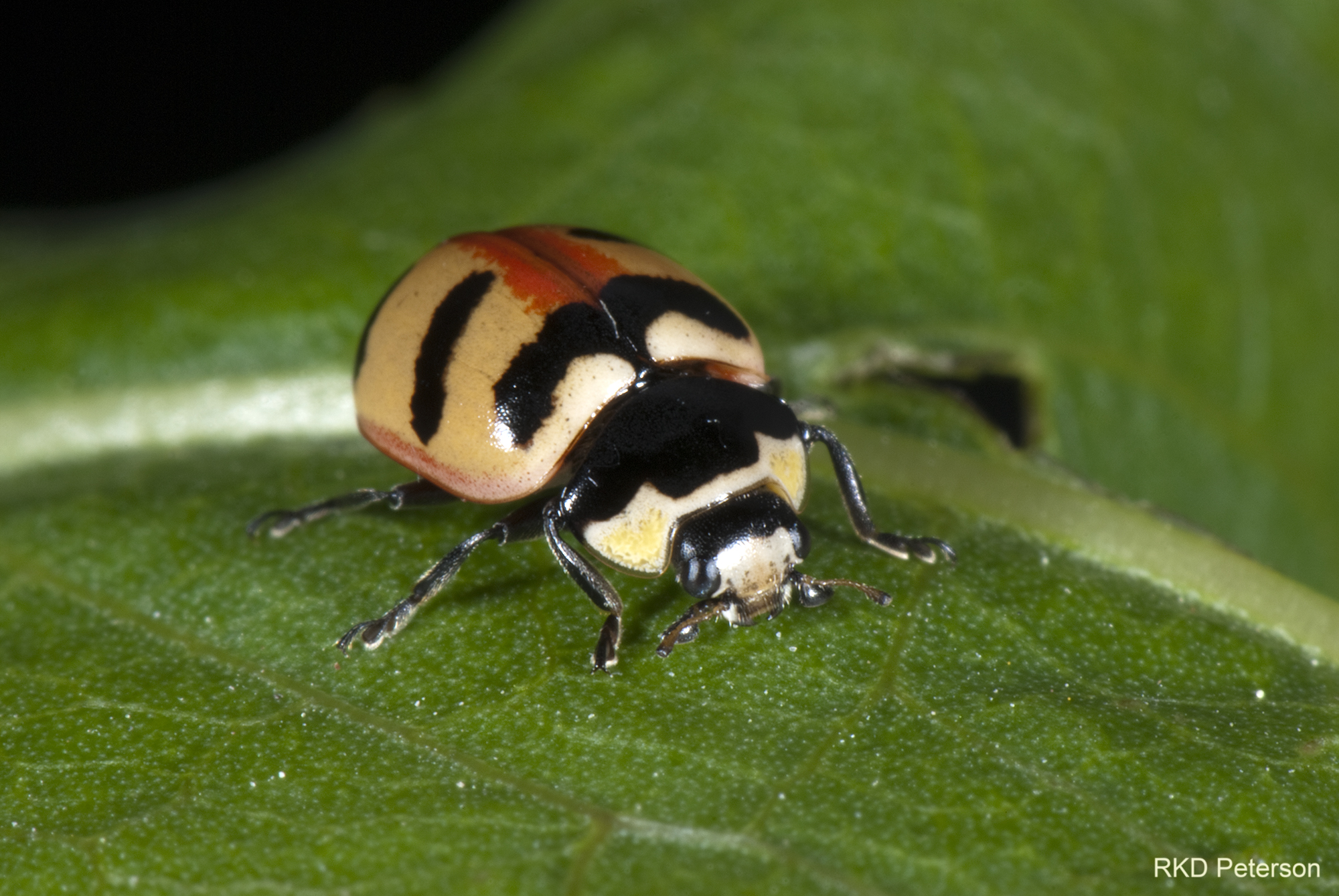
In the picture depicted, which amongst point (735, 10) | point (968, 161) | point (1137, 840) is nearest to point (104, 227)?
point (735, 10)

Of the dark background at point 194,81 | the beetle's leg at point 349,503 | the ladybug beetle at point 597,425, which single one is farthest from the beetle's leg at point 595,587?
the dark background at point 194,81

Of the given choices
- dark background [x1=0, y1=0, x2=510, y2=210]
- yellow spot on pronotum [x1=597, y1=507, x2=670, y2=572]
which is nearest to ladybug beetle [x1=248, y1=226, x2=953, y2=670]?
yellow spot on pronotum [x1=597, y1=507, x2=670, y2=572]

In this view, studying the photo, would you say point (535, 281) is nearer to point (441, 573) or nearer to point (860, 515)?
point (441, 573)

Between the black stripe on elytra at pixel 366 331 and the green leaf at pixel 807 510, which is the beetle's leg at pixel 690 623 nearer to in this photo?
the green leaf at pixel 807 510

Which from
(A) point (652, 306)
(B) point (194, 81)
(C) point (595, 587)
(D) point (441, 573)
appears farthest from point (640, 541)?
(B) point (194, 81)

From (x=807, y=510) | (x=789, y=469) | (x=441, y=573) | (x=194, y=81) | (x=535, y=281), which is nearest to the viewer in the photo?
(x=441, y=573)

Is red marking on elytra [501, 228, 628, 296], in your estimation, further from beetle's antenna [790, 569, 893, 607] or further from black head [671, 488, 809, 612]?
beetle's antenna [790, 569, 893, 607]
